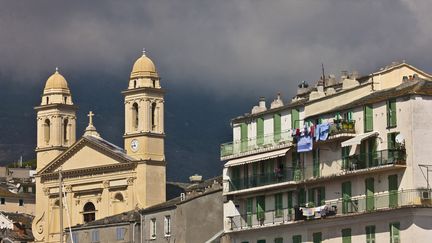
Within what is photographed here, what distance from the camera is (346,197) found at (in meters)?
92.4

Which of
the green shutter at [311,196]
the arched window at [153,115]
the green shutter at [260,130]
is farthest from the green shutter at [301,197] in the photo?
the arched window at [153,115]

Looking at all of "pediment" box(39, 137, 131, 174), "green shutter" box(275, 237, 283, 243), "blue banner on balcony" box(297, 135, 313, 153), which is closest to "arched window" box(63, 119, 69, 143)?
"pediment" box(39, 137, 131, 174)

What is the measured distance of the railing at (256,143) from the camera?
100 meters

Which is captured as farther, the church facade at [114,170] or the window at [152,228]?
the church facade at [114,170]

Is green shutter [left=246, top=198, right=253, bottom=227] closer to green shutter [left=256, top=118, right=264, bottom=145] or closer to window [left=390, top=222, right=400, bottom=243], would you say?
green shutter [left=256, top=118, right=264, bottom=145]

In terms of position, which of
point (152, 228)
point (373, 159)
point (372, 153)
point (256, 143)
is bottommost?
point (152, 228)

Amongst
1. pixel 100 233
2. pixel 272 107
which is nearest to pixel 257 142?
pixel 272 107

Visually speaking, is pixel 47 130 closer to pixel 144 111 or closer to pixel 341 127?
pixel 144 111

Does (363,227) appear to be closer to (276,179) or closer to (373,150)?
(373,150)

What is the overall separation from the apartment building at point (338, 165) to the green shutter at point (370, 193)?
8 centimetres

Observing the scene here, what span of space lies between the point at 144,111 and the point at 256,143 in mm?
65987

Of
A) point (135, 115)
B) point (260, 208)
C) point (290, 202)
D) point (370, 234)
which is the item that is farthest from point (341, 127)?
point (135, 115)

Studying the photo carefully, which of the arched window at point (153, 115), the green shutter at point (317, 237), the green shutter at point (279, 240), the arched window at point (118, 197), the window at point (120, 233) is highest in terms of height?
the arched window at point (153, 115)

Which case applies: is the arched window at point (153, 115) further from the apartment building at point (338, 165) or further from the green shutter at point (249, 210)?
the green shutter at point (249, 210)
